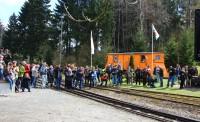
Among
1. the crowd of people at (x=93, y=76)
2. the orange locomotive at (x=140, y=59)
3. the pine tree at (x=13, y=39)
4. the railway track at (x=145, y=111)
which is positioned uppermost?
the pine tree at (x=13, y=39)

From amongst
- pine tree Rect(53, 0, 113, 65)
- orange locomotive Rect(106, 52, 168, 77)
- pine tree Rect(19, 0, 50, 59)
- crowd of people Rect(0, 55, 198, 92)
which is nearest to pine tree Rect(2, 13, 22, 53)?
pine tree Rect(19, 0, 50, 59)

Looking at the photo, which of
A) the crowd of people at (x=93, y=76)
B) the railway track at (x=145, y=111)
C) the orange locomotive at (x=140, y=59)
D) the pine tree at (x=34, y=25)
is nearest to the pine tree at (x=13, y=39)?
the pine tree at (x=34, y=25)

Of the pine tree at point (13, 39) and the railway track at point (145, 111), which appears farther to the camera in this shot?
the pine tree at point (13, 39)

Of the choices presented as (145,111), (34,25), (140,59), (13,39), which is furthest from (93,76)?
(13,39)

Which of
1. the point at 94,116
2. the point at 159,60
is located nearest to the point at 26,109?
the point at 94,116

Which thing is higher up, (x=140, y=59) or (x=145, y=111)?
(x=140, y=59)

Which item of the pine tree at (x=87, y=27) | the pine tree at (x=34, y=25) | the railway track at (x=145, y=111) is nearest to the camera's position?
the railway track at (x=145, y=111)

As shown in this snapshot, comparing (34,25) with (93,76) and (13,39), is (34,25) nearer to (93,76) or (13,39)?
(13,39)

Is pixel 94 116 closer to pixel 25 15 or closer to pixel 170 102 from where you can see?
pixel 170 102

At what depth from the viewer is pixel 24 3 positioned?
10612 cm

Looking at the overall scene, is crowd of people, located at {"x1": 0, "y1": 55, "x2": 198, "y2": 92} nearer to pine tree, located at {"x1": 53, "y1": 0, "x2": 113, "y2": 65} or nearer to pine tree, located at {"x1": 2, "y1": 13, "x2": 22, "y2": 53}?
pine tree, located at {"x1": 53, "y1": 0, "x2": 113, "y2": 65}

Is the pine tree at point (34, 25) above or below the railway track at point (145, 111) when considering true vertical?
above

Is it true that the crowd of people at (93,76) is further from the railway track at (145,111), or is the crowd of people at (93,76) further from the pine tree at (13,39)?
the pine tree at (13,39)

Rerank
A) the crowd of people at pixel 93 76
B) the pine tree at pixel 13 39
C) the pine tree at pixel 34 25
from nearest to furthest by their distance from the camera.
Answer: the crowd of people at pixel 93 76 < the pine tree at pixel 34 25 < the pine tree at pixel 13 39
